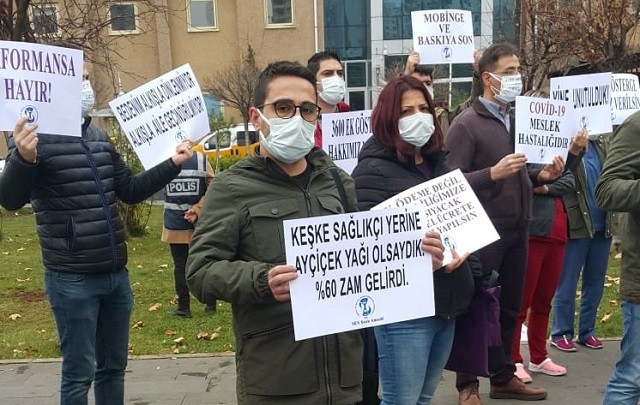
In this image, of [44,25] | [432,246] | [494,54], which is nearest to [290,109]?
[432,246]

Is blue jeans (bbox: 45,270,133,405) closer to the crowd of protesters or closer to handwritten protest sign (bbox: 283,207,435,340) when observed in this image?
the crowd of protesters

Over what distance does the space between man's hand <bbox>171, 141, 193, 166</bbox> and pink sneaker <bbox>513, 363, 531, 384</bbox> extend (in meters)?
2.82

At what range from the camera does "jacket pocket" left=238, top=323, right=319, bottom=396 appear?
2490 mm

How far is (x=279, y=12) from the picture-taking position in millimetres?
35969

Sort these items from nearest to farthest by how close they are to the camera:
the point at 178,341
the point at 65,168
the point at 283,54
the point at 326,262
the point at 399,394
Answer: the point at 326,262 < the point at 399,394 < the point at 65,168 < the point at 178,341 < the point at 283,54

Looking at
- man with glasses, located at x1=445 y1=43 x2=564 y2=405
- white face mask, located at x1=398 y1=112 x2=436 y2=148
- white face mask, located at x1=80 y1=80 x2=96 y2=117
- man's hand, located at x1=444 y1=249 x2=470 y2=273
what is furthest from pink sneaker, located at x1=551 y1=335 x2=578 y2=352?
white face mask, located at x1=80 y1=80 x2=96 y2=117

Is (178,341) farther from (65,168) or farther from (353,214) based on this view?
(353,214)

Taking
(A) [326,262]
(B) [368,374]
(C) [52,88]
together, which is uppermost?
(C) [52,88]

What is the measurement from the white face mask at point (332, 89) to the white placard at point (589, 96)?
1.50 meters

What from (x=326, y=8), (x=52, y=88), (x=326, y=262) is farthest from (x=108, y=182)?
(x=326, y=8)

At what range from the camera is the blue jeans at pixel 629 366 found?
3.30 m

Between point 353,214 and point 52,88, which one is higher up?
point 52,88

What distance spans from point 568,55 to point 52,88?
9195 millimetres

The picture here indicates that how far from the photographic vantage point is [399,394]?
3258mm
